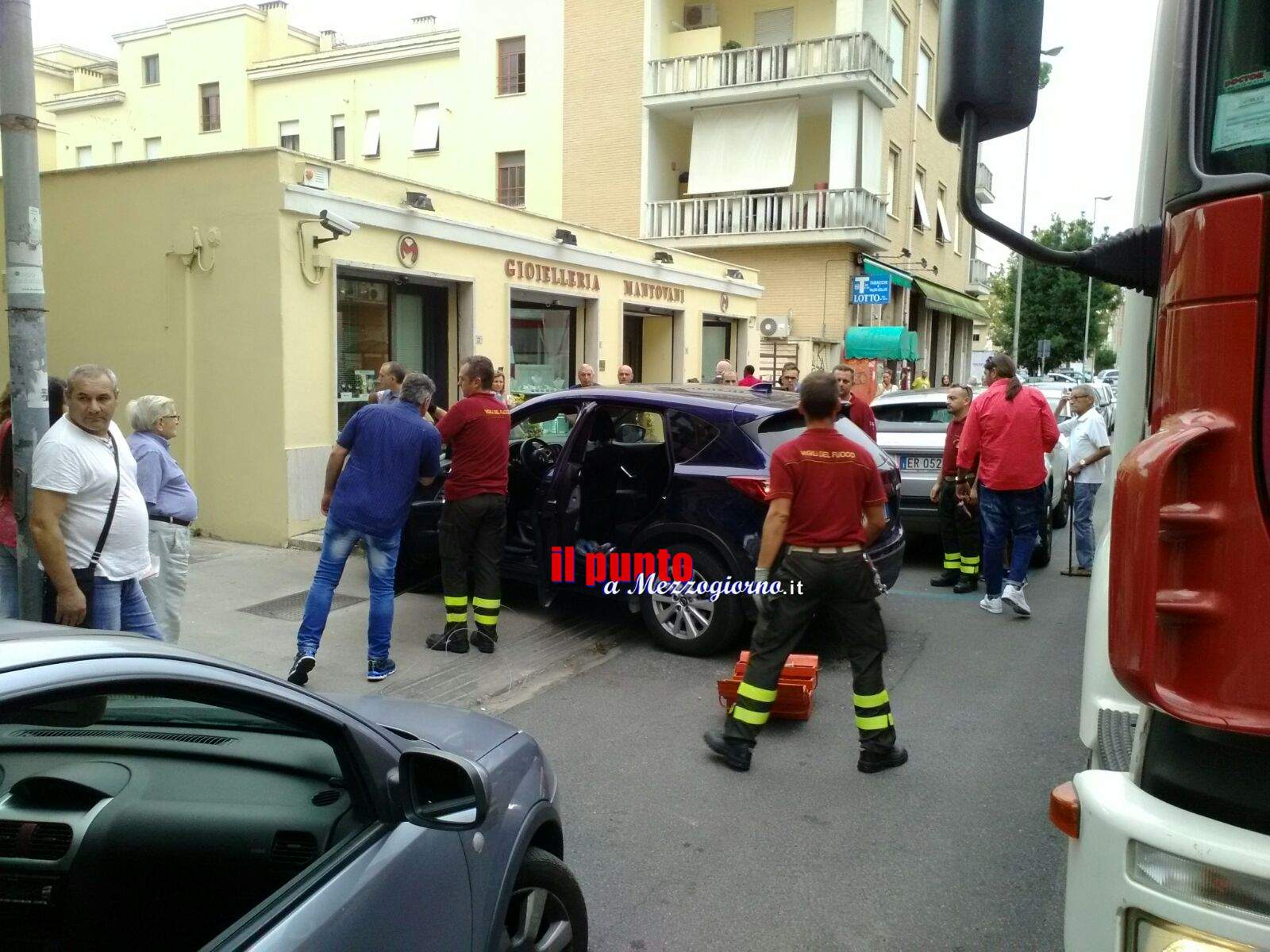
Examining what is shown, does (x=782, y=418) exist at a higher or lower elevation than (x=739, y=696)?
higher

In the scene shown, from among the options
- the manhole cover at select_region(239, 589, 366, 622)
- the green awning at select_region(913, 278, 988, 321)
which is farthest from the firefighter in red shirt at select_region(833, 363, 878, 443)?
the green awning at select_region(913, 278, 988, 321)

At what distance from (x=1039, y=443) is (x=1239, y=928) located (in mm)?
6422

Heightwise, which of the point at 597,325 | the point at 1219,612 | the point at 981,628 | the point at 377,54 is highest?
the point at 377,54

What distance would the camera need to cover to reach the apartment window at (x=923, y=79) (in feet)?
101

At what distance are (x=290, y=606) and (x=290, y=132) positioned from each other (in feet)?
92.5

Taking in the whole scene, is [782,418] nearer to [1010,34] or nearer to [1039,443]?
[1039,443]

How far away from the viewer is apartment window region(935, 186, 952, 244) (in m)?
34.7

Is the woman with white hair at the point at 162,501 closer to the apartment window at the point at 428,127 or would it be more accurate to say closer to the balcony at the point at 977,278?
the apartment window at the point at 428,127

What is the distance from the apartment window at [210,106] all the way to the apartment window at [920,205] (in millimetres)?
22326

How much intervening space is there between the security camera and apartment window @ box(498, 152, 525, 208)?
19.3 m

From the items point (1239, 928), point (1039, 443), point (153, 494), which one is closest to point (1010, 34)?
point (1239, 928)

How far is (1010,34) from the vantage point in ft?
7.08

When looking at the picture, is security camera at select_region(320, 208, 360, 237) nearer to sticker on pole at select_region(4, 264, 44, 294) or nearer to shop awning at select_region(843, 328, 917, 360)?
sticker on pole at select_region(4, 264, 44, 294)

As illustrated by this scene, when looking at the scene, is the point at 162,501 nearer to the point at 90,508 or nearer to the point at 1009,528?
the point at 90,508
